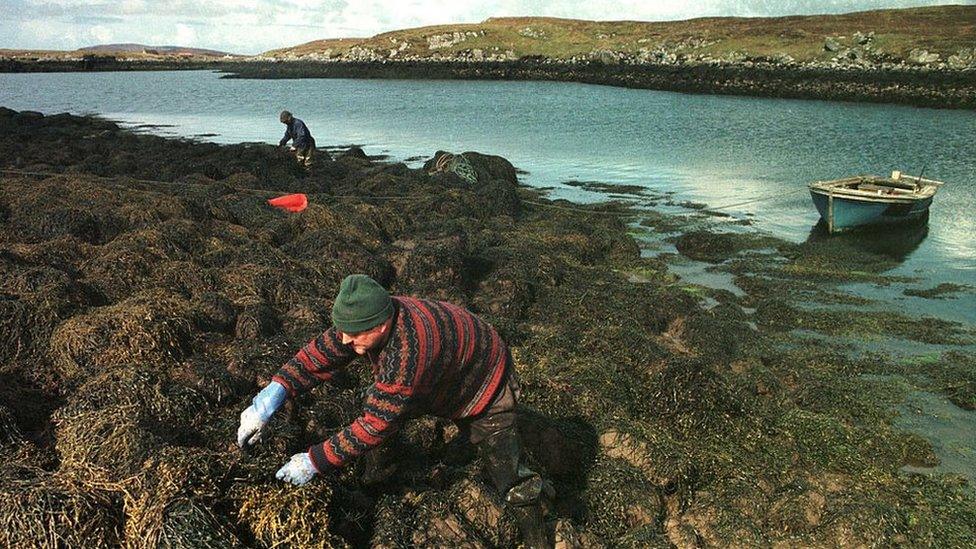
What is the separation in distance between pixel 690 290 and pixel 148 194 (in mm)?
10065

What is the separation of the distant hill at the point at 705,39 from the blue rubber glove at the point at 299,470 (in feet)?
216

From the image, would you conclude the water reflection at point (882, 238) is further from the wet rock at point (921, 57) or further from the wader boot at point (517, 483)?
the wet rock at point (921, 57)

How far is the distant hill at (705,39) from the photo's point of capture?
60.7 m

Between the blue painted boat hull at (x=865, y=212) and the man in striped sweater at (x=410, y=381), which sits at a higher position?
the man in striped sweater at (x=410, y=381)

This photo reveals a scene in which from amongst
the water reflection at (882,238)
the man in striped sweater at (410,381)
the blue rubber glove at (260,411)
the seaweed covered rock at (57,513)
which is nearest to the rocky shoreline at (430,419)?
the seaweed covered rock at (57,513)

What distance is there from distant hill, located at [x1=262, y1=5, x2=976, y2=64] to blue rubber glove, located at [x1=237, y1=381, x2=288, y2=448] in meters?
65.6

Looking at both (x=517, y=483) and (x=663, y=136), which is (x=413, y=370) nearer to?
(x=517, y=483)

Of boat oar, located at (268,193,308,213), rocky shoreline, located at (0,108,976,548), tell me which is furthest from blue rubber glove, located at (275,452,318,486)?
boat oar, located at (268,193,308,213)

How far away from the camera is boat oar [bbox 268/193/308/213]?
13.5m

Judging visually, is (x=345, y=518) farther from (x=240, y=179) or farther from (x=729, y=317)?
(x=240, y=179)

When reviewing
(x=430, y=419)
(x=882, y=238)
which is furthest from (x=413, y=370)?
(x=882, y=238)

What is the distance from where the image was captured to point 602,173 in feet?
76.6

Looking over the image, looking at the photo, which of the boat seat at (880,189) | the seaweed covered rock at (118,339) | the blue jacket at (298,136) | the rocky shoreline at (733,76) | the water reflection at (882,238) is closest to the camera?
the seaweed covered rock at (118,339)

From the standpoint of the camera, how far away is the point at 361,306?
11.0 feet
